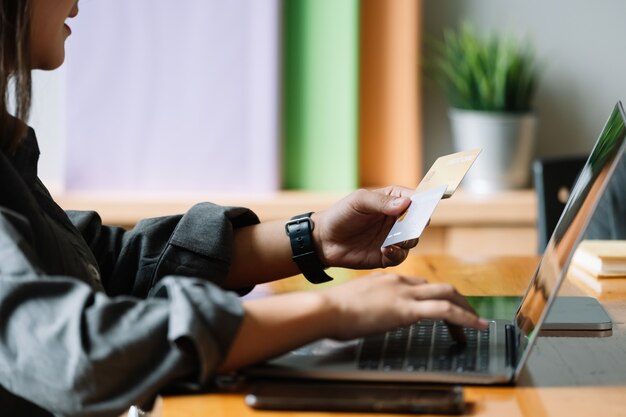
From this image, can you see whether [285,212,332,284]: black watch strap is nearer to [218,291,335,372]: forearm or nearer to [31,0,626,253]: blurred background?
[218,291,335,372]: forearm

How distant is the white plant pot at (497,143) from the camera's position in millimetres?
2834

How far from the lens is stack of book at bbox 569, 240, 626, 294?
1.53m

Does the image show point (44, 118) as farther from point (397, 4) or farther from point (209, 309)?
point (209, 309)

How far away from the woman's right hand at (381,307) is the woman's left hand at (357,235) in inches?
15.7

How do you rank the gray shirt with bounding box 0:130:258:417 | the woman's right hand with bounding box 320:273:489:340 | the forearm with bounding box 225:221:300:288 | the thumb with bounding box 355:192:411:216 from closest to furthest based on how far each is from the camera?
1. the gray shirt with bounding box 0:130:258:417
2. the woman's right hand with bounding box 320:273:489:340
3. the thumb with bounding box 355:192:411:216
4. the forearm with bounding box 225:221:300:288

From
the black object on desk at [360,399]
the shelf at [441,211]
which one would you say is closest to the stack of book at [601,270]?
the black object on desk at [360,399]

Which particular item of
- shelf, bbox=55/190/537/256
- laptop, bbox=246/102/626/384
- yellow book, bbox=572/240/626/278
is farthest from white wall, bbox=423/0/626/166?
laptop, bbox=246/102/626/384

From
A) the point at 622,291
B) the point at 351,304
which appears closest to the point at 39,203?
the point at 351,304

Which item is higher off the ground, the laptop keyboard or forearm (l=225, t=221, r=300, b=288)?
the laptop keyboard

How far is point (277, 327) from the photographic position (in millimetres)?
984

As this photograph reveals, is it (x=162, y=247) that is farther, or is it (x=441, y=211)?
(x=441, y=211)

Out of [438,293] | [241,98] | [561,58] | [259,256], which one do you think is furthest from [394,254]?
[561,58]

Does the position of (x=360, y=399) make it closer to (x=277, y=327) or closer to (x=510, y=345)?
(x=277, y=327)

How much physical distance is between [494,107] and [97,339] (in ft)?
6.88
